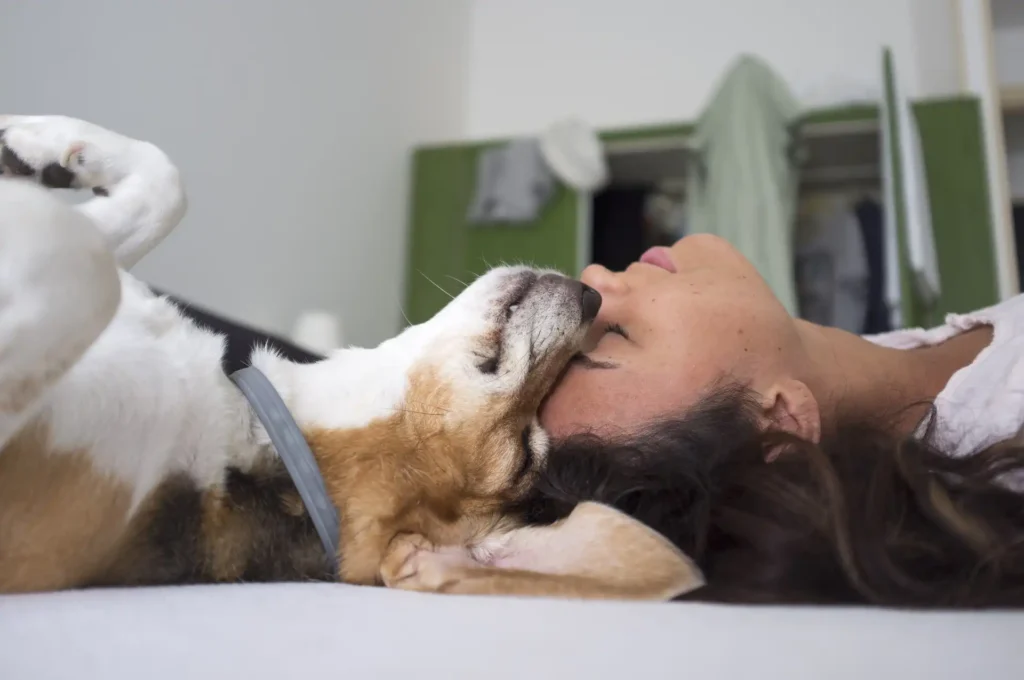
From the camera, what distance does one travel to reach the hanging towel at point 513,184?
4.14 m

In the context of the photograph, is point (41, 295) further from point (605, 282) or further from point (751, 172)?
point (751, 172)

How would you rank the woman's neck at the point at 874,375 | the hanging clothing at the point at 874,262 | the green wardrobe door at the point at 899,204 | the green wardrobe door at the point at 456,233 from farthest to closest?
the green wardrobe door at the point at 456,233
the hanging clothing at the point at 874,262
the green wardrobe door at the point at 899,204
the woman's neck at the point at 874,375

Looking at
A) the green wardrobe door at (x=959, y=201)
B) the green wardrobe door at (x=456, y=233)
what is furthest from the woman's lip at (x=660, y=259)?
the green wardrobe door at (x=456, y=233)

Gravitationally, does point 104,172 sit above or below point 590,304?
above

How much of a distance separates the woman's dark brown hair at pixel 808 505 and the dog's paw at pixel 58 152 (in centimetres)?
87

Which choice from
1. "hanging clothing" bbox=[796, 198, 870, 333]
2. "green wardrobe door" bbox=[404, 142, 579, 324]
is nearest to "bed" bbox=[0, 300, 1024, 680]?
"hanging clothing" bbox=[796, 198, 870, 333]

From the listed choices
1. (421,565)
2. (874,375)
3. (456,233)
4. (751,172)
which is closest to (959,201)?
(751,172)

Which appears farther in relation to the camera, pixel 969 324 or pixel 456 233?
pixel 456 233

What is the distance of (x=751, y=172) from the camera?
11.5 feet

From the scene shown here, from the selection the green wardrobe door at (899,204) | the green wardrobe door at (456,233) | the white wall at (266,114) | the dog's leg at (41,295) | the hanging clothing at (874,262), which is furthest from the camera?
the green wardrobe door at (456,233)

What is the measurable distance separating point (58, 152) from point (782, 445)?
4.02 feet

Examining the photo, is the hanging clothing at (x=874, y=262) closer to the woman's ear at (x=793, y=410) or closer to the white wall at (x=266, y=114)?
the woman's ear at (x=793, y=410)

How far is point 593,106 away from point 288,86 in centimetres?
219

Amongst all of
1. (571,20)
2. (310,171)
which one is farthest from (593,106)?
(310,171)
